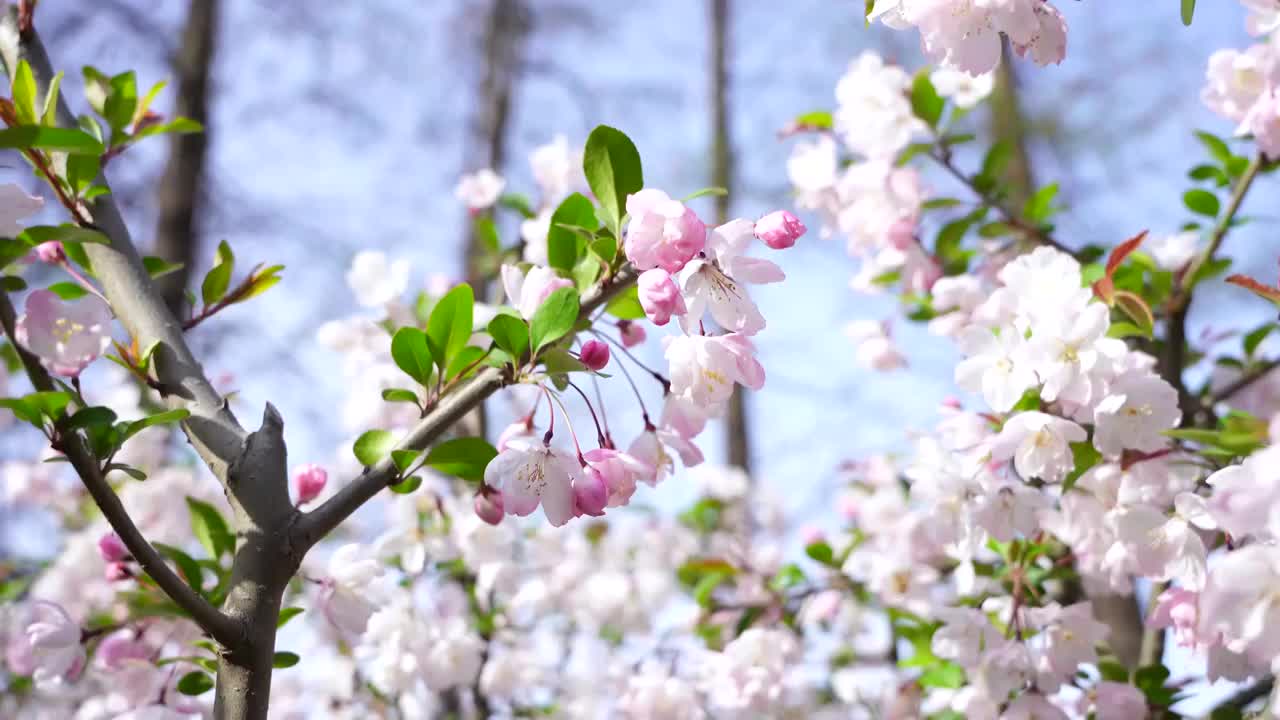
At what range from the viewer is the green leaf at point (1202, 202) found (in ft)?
5.59

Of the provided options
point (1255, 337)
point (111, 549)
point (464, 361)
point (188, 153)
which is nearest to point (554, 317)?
point (464, 361)

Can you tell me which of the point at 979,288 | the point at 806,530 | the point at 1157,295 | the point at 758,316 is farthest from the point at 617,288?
the point at 806,530

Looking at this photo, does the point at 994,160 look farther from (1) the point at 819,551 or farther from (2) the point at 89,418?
(2) the point at 89,418

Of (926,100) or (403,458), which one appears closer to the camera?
(403,458)

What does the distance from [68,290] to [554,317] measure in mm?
607

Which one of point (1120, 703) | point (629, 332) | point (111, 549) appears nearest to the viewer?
point (629, 332)

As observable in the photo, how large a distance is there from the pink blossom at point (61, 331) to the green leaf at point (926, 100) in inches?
52.5

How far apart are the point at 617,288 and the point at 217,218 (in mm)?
5208

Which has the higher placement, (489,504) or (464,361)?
(464,361)

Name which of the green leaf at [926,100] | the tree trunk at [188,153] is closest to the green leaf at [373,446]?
the green leaf at [926,100]

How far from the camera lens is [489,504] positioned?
1035mm

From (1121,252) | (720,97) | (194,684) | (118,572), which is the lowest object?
(194,684)

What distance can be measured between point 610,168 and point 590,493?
0.31 m

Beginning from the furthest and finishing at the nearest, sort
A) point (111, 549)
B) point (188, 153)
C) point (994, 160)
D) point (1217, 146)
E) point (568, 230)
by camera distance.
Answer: point (188, 153), point (994, 160), point (1217, 146), point (111, 549), point (568, 230)
